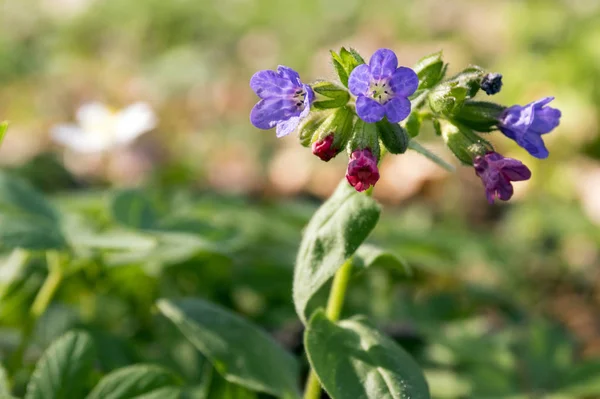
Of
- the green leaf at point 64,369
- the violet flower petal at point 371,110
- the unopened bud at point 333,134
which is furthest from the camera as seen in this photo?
the green leaf at point 64,369

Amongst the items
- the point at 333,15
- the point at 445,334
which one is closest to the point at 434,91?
the point at 445,334

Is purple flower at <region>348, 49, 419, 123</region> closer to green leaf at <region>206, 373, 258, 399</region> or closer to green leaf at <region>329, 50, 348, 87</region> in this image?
green leaf at <region>329, 50, 348, 87</region>

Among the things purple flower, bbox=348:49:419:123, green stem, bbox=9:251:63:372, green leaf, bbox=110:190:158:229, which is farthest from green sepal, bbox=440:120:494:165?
green stem, bbox=9:251:63:372

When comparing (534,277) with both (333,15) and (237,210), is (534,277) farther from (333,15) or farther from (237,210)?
(333,15)

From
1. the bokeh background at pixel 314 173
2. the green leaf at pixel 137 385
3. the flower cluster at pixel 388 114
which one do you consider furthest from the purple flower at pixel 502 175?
the green leaf at pixel 137 385

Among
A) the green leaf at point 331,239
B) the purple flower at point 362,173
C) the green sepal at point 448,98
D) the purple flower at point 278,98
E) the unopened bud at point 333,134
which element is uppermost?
the green sepal at point 448,98

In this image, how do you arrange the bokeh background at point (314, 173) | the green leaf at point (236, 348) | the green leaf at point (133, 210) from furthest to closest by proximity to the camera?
1. the bokeh background at point (314, 173)
2. the green leaf at point (133, 210)
3. the green leaf at point (236, 348)

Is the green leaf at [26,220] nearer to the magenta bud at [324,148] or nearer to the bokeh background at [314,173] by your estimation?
the bokeh background at [314,173]
